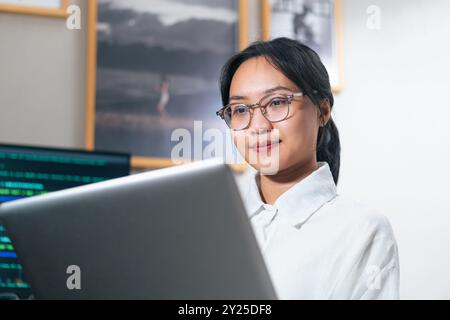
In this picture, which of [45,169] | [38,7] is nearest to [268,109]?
[45,169]

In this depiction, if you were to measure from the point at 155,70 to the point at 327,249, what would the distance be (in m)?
1.21

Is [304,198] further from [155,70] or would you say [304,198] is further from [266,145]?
[155,70]

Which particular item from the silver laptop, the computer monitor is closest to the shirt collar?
the computer monitor

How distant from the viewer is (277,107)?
1163 mm

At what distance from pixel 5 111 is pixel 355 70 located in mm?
1091

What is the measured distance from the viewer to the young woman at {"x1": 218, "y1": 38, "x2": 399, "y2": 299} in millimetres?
974

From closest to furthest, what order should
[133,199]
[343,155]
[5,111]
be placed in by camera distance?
[133,199] → [5,111] → [343,155]

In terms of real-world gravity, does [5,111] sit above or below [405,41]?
below

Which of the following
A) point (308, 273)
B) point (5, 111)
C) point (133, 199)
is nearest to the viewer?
point (133, 199)

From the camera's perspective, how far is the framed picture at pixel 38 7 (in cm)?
197

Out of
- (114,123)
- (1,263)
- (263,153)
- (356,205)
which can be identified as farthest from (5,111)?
(356,205)

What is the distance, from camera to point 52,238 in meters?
0.71

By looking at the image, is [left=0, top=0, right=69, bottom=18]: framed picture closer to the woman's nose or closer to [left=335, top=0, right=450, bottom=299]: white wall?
[left=335, top=0, right=450, bottom=299]: white wall
